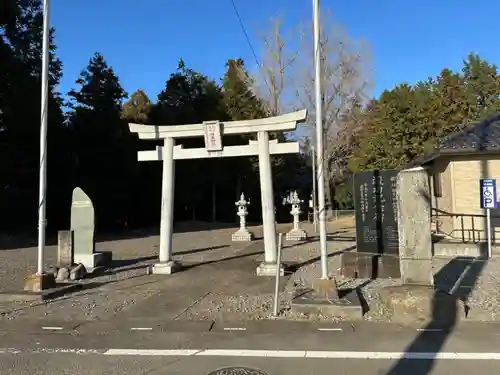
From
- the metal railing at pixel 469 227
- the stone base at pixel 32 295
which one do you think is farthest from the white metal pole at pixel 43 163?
the metal railing at pixel 469 227

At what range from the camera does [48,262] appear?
14.0 meters

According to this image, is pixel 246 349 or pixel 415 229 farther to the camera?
pixel 415 229

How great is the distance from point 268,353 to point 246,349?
307 millimetres

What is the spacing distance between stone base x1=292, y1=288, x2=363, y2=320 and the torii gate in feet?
11.6

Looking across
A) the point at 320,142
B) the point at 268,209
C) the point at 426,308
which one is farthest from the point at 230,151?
the point at 426,308

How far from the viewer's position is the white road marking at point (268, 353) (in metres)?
Result: 5.38

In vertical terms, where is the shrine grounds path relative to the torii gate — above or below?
below

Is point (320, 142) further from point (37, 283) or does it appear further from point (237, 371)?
point (37, 283)

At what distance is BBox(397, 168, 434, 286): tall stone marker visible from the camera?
24.6ft

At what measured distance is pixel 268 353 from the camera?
560 cm

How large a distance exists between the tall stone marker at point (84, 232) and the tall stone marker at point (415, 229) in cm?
815

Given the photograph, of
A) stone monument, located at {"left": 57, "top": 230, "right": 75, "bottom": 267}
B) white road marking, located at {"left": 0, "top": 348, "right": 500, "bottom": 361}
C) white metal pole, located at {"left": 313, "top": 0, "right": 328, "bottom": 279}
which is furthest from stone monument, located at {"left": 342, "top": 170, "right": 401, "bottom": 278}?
stone monument, located at {"left": 57, "top": 230, "right": 75, "bottom": 267}

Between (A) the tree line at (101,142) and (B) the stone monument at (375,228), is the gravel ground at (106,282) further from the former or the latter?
(A) the tree line at (101,142)

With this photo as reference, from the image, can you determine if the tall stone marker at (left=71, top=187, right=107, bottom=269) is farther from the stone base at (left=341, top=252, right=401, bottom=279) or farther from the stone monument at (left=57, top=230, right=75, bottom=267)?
the stone base at (left=341, top=252, right=401, bottom=279)
